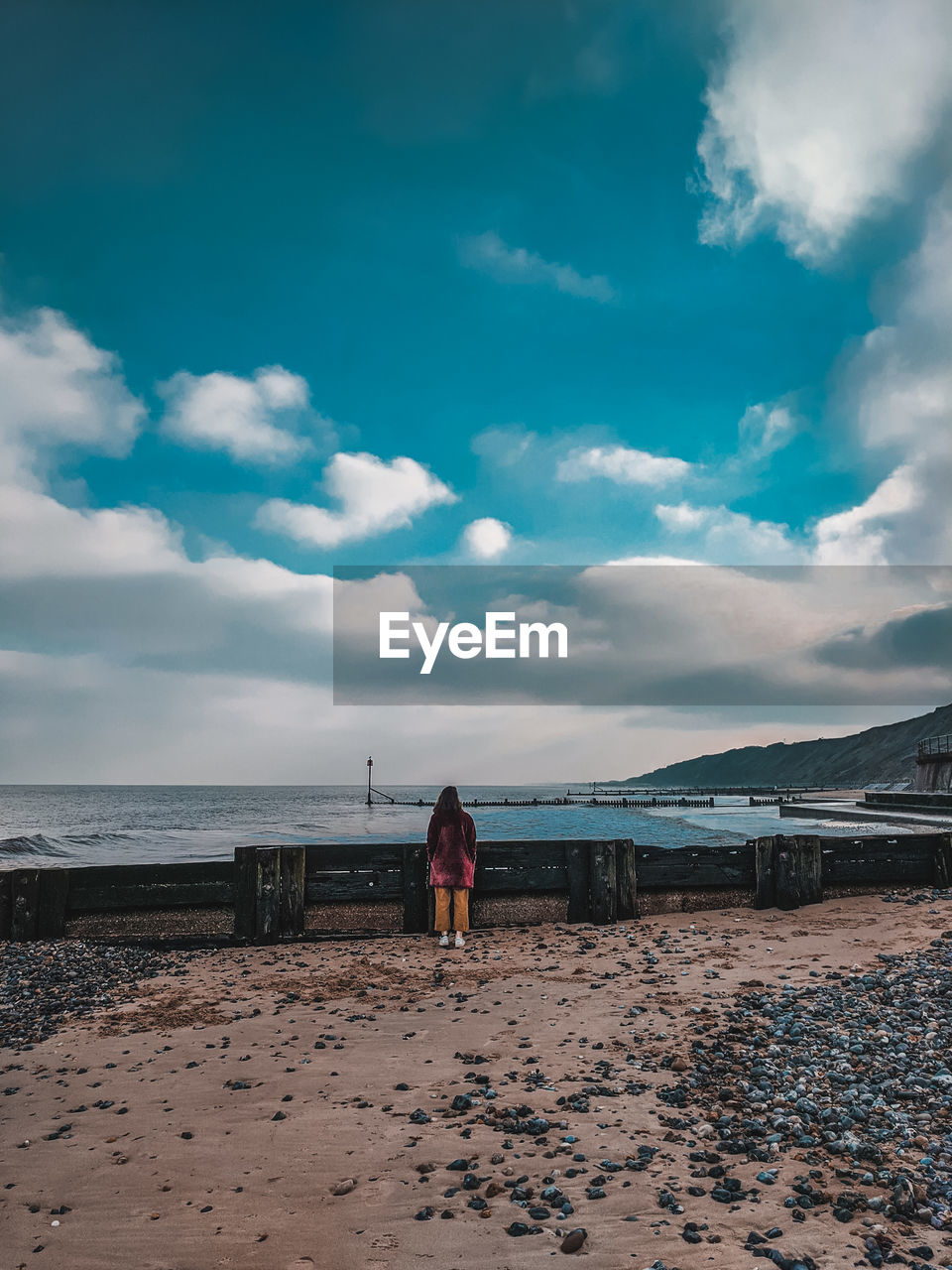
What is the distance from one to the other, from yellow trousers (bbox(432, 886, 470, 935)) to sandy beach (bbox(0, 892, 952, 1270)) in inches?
67.4

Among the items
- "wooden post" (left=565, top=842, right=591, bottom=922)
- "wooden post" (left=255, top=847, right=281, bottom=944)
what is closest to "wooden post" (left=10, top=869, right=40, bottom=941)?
"wooden post" (left=255, top=847, right=281, bottom=944)

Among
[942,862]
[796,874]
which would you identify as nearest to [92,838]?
[796,874]

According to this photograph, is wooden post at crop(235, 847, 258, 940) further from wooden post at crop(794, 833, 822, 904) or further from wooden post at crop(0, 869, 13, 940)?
wooden post at crop(794, 833, 822, 904)

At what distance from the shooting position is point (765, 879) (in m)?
11.7

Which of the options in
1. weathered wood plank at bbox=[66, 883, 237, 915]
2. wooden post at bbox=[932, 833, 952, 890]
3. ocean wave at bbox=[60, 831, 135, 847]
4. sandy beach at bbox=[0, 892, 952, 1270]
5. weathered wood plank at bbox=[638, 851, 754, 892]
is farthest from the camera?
ocean wave at bbox=[60, 831, 135, 847]

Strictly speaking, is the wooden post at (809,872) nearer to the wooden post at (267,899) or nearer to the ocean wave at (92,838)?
the wooden post at (267,899)

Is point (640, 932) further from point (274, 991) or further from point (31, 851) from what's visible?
point (31, 851)

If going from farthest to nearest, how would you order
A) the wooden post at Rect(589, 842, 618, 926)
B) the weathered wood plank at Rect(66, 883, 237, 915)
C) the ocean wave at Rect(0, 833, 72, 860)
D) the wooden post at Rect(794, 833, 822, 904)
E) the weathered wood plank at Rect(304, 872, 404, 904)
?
the ocean wave at Rect(0, 833, 72, 860) < the wooden post at Rect(794, 833, 822, 904) < the wooden post at Rect(589, 842, 618, 926) < the weathered wood plank at Rect(304, 872, 404, 904) < the weathered wood plank at Rect(66, 883, 237, 915)

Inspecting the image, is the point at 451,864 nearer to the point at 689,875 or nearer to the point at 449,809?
the point at 449,809

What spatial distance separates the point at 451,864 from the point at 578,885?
210cm

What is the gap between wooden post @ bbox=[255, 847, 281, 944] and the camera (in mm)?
10562

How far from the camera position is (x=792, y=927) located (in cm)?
1047

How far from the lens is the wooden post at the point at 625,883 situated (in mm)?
11328

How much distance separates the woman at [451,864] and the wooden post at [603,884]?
6.42 feet
